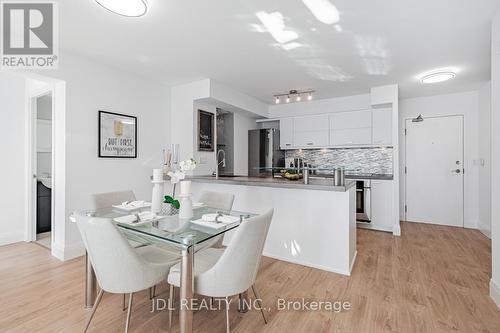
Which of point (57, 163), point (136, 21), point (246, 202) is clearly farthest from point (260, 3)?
point (57, 163)

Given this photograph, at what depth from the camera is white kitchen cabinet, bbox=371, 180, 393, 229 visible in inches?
160

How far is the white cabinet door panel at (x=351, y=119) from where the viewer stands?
4445mm

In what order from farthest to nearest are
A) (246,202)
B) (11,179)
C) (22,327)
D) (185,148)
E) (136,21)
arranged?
(185,148)
(11,179)
(246,202)
(136,21)
(22,327)

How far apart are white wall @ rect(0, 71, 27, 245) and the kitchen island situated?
3.04m

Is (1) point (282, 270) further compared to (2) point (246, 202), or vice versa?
(2) point (246, 202)

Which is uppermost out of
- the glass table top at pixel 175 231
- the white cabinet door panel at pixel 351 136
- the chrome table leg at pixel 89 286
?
the white cabinet door panel at pixel 351 136

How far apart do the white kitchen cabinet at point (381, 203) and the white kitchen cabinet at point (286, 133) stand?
5.97 feet

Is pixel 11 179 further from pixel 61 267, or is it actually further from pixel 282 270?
pixel 282 270

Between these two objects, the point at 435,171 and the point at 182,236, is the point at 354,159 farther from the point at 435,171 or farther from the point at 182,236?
the point at 182,236

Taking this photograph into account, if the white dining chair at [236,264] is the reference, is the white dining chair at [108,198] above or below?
above

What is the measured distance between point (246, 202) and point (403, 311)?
6.20ft

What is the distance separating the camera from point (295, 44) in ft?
8.44

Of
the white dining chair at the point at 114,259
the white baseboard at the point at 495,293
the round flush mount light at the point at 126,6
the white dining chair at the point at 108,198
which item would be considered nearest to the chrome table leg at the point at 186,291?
the white dining chair at the point at 114,259

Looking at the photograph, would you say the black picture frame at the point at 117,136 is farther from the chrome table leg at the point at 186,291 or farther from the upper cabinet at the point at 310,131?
the upper cabinet at the point at 310,131
